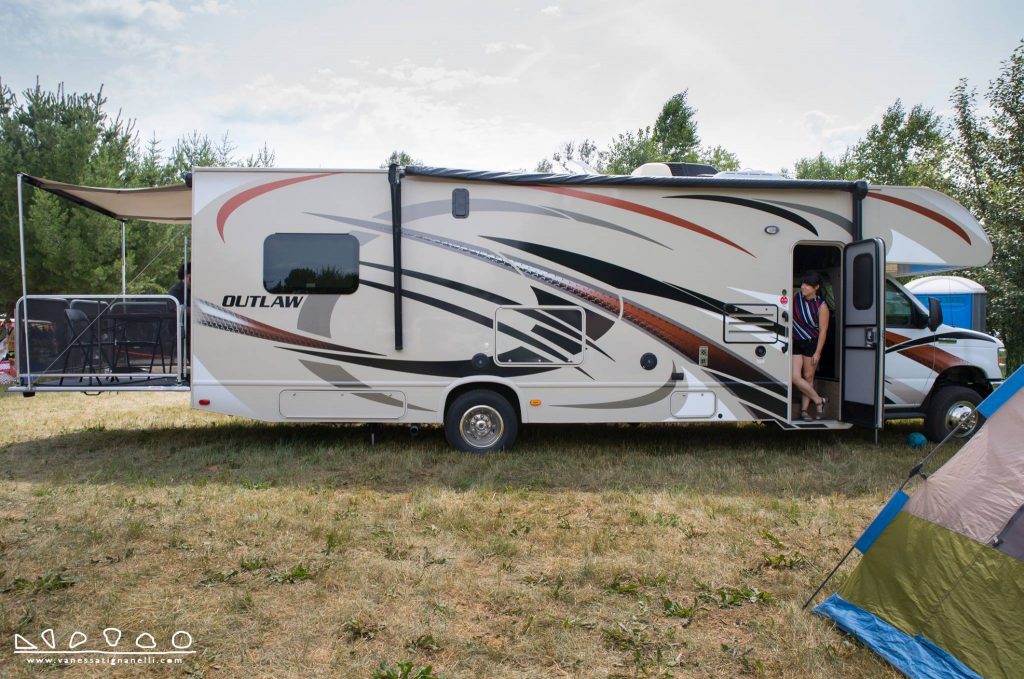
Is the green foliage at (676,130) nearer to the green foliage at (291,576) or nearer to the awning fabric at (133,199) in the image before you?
the awning fabric at (133,199)

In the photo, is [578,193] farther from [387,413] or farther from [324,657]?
[324,657]

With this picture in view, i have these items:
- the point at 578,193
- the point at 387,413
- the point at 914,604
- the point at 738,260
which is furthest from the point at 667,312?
the point at 914,604

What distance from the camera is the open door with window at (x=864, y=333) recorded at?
245 inches

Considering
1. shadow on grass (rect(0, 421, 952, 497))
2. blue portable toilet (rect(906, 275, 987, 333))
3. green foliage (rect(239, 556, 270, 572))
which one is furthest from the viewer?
blue portable toilet (rect(906, 275, 987, 333))

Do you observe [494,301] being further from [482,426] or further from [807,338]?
[807,338]

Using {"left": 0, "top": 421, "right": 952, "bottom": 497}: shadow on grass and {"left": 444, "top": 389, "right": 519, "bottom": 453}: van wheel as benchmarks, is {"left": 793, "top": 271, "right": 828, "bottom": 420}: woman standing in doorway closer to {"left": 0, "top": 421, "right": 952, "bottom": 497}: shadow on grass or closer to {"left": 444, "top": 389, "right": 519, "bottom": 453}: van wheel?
{"left": 0, "top": 421, "right": 952, "bottom": 497}: shadow on grass

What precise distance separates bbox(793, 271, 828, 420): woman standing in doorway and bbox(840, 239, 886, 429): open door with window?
9.9 inches

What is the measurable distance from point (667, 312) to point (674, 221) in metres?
0.90

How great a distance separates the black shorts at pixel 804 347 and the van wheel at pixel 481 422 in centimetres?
308

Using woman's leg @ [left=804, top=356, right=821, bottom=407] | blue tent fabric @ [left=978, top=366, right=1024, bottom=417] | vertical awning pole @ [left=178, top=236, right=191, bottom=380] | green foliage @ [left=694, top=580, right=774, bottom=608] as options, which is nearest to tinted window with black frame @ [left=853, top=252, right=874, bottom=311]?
woman's leg @ [left=804, top=356, right=821, bottom=407]

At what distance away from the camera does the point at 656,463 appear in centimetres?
617

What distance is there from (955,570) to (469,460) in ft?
13.4

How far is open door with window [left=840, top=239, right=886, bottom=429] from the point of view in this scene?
6.21 metres

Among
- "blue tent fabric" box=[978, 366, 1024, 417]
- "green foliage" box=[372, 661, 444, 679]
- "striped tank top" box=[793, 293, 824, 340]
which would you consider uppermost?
"striped tank top" box=[793, 293, 824, 340]
